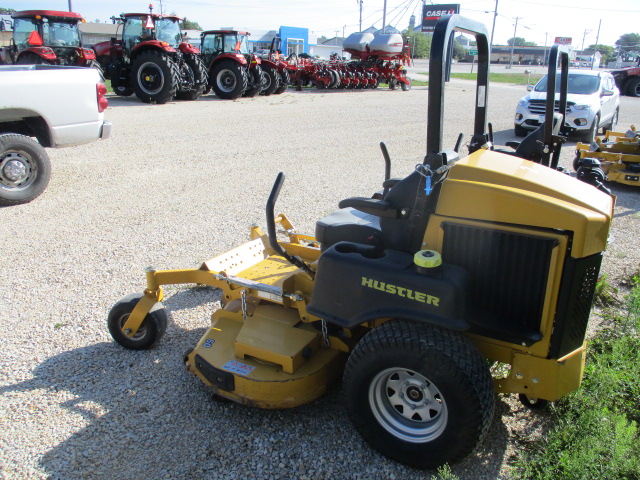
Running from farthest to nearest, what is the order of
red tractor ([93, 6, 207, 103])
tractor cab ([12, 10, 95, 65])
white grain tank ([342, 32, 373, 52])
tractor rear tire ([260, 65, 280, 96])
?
white grain tank ([342, 32, 373, 52]) < tractor rear tire ([260, 65, 280, 96]) < tractor cab ([12, 10, 95, 65]) < red tractor ([93, 6, 207, 103])

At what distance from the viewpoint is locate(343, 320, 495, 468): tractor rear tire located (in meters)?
2.36

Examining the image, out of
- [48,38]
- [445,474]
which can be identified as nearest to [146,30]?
[48,38]

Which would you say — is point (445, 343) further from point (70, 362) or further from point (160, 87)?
point (160, 87)

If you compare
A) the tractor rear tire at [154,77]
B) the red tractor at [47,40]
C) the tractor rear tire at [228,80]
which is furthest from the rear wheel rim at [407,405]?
the red tractor at [47,40]

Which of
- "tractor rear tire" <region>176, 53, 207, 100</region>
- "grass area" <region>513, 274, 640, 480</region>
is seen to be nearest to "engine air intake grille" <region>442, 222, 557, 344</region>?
"grass area" <region>513, 274, 640, 480</region>

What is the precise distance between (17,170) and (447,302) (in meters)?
5.84

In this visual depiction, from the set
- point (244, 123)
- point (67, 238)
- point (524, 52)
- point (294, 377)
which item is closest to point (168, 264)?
point (67, 238)

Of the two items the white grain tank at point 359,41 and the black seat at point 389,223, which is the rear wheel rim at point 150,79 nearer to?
the white grain tank at point 359,41

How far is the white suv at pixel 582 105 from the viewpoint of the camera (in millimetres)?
11497

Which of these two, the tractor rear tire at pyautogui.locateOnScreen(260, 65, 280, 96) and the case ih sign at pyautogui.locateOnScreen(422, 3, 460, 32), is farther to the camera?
the case ih sign at pyautogui.locateOnScreen(422, 3, 460, 32)

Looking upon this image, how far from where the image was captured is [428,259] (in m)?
2.39

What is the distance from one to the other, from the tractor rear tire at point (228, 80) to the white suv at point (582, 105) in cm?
851

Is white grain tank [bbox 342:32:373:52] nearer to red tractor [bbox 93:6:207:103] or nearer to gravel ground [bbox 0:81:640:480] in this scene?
red tractor [bbox 93:6:207:103]

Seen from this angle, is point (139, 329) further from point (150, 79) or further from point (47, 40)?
point (47, 40)
